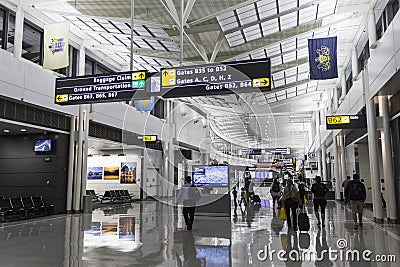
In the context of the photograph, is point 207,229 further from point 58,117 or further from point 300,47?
point 300,47

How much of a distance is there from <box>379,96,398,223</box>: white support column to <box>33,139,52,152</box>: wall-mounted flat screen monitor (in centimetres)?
1323

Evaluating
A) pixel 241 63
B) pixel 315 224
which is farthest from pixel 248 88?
pixel 315 224

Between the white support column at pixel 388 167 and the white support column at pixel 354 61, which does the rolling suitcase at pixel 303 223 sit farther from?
the white support column at pixel 354 61

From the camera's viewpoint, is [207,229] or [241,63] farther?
[207,229]

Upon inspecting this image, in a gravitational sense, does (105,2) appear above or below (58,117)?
above

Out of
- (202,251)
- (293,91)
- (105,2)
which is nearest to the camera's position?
(202,251)

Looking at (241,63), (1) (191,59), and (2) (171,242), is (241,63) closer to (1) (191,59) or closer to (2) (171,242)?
(2) (171,242)

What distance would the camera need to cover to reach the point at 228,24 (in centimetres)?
1529

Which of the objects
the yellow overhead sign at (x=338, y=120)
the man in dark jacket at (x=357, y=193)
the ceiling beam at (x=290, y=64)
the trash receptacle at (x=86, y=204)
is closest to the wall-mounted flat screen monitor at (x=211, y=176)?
the yellow overhead sign at (x=338, y=120)

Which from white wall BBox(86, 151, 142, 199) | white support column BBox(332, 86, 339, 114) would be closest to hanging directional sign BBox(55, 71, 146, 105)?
white wall BBox(86, 151, 142, 199)

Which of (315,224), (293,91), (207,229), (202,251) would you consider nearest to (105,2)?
(207,229)

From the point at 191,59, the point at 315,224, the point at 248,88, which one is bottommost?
the point at 315,224

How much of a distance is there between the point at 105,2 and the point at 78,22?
2.67 m

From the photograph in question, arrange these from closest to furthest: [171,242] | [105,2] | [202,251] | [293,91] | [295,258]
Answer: [295,258] → [202,251] → [171,242] → [105,2] → [293,91]
